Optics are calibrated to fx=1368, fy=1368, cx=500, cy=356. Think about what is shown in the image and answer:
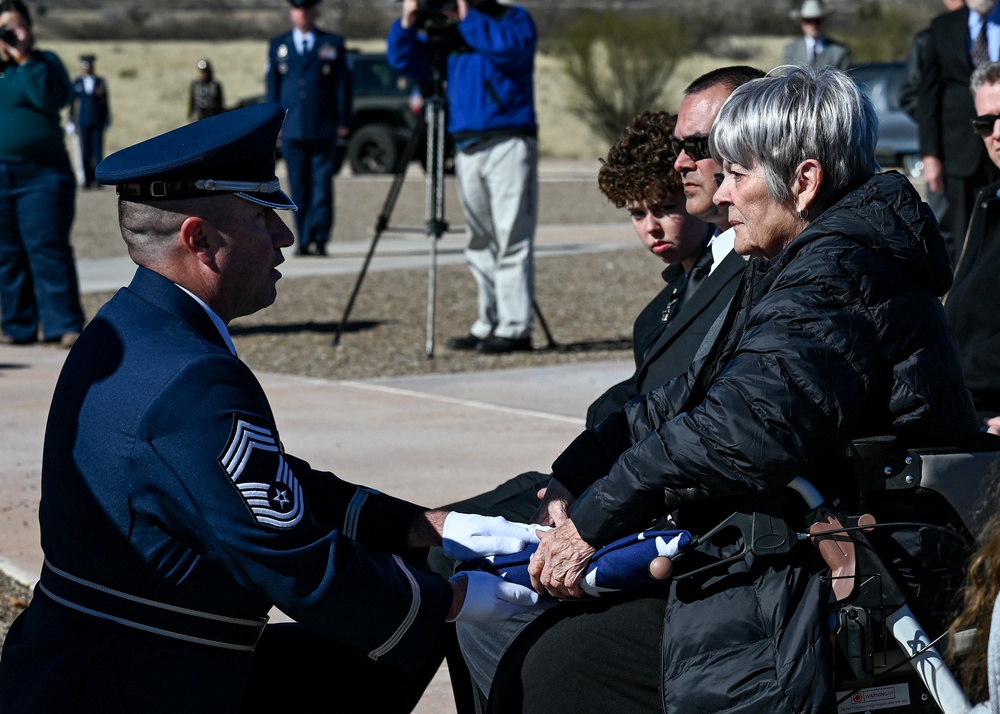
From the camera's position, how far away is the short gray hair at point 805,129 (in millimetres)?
2703

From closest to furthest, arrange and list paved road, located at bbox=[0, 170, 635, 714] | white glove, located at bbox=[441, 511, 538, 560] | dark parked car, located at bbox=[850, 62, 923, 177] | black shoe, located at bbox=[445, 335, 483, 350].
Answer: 1. white glove, located at bbox=[441, 511, 538, 560]
2. paved road, located at bbox=[0, 170, 635, 714]
3. black shoe, located at bbox=[445, 335, 483, 350]
4. dark parked car, located at bbox=[850, 62, 923, 177]

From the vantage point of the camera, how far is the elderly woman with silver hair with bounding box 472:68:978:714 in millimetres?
2445

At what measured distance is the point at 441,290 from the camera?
11.6 meters

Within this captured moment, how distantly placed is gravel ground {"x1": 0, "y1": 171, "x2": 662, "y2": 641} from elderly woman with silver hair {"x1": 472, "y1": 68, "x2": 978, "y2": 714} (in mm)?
5556

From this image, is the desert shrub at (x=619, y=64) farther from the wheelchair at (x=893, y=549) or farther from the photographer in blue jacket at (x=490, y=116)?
the wheelchair at (x=893, y=549)

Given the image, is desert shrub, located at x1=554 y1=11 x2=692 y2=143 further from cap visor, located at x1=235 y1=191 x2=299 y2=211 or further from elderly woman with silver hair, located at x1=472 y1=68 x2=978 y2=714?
cap visor, located at x1=235 y1=191 x2=299 y2=211

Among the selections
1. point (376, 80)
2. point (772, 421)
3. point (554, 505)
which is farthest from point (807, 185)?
point (376, 80)

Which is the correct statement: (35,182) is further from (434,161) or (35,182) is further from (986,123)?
(986,123)

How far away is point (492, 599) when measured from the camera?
269 cm

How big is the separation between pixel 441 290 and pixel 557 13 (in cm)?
4747

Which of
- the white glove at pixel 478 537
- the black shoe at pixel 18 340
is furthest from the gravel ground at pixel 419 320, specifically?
the white glove at pixel 478 537

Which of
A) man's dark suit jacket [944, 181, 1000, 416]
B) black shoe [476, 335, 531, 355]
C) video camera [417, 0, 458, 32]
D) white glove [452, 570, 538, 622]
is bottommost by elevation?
black shoe [476, 335, 531, 355]

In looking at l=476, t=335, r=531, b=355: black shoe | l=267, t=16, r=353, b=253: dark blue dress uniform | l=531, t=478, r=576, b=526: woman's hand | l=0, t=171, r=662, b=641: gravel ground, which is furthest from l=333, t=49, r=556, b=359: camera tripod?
l=531, t=478, r=576, b=526: woman's hand

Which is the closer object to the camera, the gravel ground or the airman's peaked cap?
the airman's peaked cap
